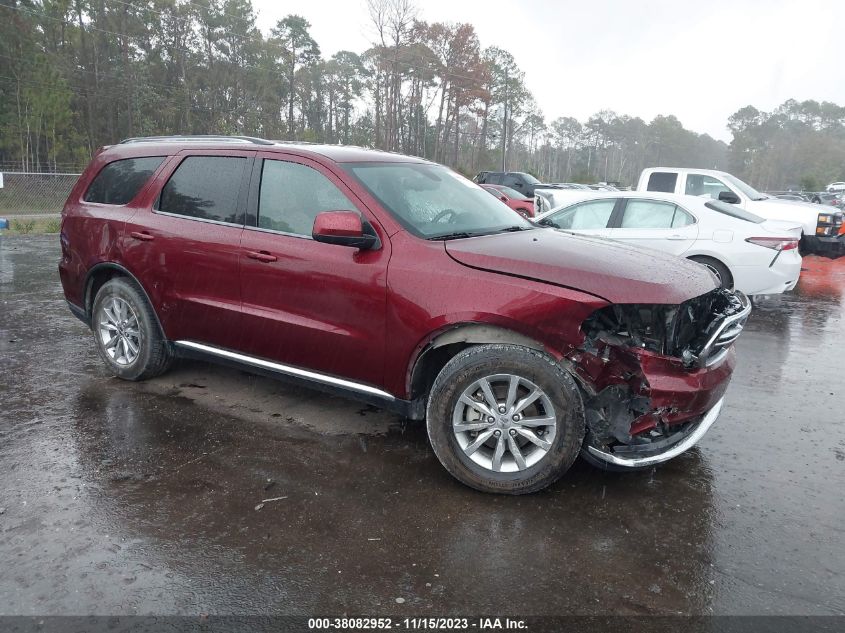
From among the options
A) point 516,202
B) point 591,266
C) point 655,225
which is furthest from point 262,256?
point 516,202

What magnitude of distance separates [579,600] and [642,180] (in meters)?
12.5

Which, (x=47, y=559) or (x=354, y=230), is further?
(x=354, y=230)

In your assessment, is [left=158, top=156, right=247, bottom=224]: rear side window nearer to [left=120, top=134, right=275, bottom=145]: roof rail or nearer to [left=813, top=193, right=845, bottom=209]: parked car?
[left=120, top=134, right=275, bottom=145]: roof rail

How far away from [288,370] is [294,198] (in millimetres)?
1115

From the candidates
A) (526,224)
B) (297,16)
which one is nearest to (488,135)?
(297,16)

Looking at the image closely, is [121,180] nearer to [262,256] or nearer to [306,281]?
[262,256]

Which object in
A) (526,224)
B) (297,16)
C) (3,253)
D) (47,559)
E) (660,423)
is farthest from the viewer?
(297,16)

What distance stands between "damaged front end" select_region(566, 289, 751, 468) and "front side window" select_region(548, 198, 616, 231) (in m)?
5.25

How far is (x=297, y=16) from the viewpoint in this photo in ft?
185

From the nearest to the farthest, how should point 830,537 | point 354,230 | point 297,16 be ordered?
point 830,537 < point 354,230 < point 297,16

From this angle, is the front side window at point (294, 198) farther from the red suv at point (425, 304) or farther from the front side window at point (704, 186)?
the front side window at point (704, 186)

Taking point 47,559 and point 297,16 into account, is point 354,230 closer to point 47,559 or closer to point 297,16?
point 47,559

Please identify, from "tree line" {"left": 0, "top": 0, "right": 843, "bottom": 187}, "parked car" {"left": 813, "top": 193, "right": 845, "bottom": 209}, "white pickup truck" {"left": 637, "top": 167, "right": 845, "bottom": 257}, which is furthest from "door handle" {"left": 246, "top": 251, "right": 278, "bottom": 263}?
"tree line" {"left": 0, "top": 0, "right": 843, "bottom": 187}

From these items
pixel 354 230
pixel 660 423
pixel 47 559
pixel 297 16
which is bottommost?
pixel 47 559
